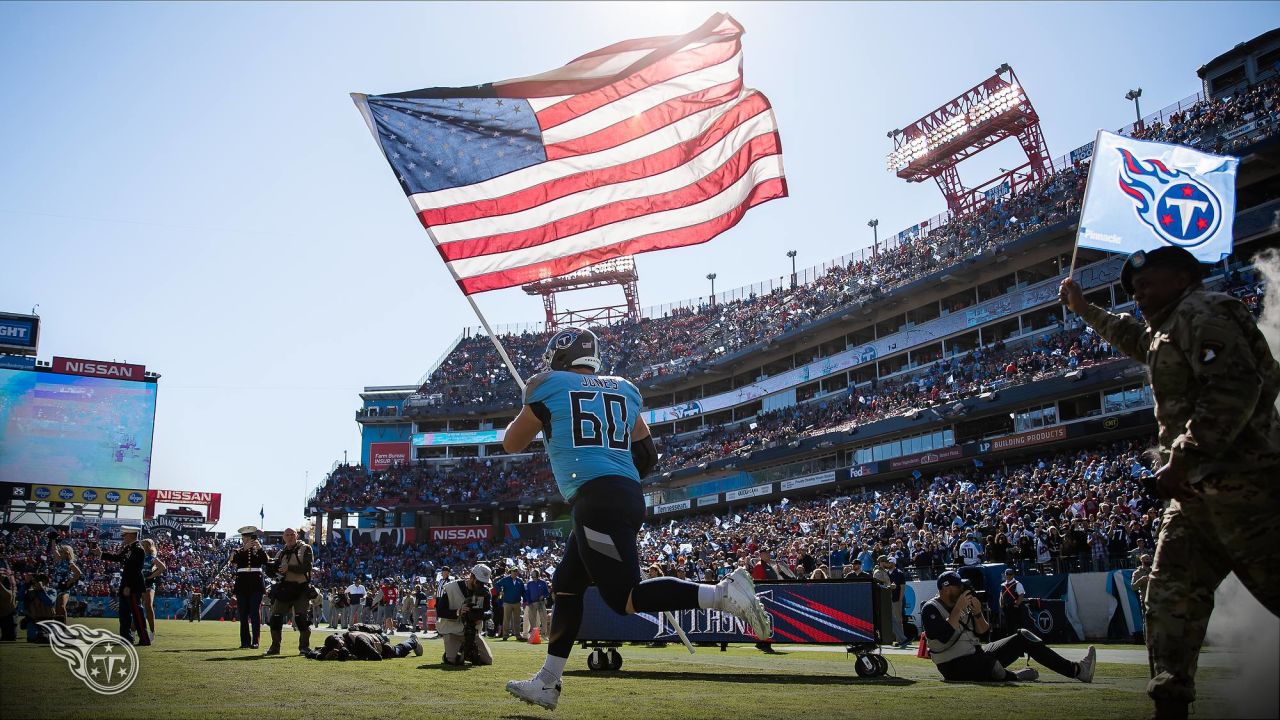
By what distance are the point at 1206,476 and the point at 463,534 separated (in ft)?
215

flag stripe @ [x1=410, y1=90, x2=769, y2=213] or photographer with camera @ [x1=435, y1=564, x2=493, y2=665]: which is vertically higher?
flag stripe @ [x1=410, y1=90, x2=769, y2=213]

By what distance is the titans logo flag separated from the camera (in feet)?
24.6

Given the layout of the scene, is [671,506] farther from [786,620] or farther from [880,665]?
[880,665]

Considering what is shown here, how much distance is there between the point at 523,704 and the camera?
5.79 m

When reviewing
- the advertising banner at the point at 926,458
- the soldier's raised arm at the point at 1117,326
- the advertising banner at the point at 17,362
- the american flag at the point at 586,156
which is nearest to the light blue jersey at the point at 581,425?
the soldier's raised arm at the point at 1117,326

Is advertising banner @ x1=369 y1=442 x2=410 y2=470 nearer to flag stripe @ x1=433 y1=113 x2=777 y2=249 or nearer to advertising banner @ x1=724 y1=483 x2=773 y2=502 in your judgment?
advertising banner @ x1=724 y1=483 x2=773 y2=502

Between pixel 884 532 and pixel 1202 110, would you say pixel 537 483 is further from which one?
pixel 1202 110

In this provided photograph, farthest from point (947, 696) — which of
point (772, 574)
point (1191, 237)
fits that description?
point (772, 574)

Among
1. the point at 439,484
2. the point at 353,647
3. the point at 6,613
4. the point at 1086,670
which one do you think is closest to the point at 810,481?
the point at 439,484

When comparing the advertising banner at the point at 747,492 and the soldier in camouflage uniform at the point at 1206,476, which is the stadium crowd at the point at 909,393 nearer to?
the advertising banner at the point at 747,492

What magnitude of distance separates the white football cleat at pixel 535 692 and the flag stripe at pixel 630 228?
4.72 meters

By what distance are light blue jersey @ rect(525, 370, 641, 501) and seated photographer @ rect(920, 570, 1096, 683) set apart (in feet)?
15.1

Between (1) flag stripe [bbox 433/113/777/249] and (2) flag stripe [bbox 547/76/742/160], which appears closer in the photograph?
(1) flag stripe [bbox 433/113/777/249]

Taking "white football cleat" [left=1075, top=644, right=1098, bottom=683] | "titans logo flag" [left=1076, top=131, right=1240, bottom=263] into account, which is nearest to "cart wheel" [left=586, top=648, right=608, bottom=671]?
"white football cleat" [left=1075, top=644, right=1098, bottom=683]
